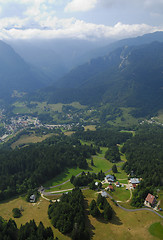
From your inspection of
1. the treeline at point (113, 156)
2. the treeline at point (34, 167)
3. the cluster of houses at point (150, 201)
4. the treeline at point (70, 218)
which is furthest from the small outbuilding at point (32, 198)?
the treeline at point (113, 156)

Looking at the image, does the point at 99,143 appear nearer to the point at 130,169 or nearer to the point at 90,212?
the point at 130,169

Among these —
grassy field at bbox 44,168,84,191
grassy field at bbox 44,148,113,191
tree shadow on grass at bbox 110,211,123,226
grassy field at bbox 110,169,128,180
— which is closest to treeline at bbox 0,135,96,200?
grassy field at bbox 44,168,84,191

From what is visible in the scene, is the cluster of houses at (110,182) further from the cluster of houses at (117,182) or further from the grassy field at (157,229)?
the grassy field at (157,229)

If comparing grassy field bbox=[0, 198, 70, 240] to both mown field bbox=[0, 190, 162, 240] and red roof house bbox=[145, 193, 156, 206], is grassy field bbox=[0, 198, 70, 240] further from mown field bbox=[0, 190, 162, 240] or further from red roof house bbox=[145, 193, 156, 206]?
red roof house bbox=[145, 193, 156, 206]

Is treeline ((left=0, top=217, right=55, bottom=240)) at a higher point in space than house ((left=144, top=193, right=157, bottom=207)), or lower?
higher

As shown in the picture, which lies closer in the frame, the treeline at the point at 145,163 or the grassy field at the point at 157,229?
the grassy field at the point at 157,229
